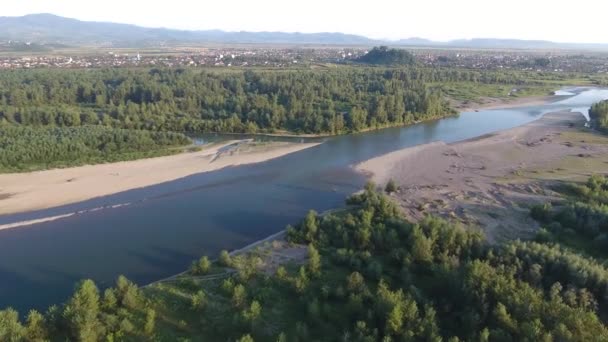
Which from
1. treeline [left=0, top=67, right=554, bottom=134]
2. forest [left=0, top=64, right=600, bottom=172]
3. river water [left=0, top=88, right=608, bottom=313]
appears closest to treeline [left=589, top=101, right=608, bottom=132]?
forest [left=0, top=64, right=600, bottom=172]

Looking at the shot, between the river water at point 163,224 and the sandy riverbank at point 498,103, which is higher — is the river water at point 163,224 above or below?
below

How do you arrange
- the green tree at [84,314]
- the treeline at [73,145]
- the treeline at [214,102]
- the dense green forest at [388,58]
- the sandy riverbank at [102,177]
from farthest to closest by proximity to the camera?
the dense green forest at [388,58], the treeline at [214,102], the treeline at [73,145], the sandy riverbank at [102,177], the green tree at [84,314]

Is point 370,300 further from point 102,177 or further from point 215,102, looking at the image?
point 215,102

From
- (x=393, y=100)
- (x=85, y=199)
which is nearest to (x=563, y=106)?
(x=393, y=100)

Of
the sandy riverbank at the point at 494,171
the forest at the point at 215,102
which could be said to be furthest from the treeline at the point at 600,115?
the forest at the point at 215,102

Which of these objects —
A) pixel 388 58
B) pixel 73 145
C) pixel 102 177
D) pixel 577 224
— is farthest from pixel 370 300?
pixel 388 58

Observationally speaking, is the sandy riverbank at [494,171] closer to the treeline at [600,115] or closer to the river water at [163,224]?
the treeline at [600,115]

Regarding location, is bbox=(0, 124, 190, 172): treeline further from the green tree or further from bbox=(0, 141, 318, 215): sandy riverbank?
the green tree
